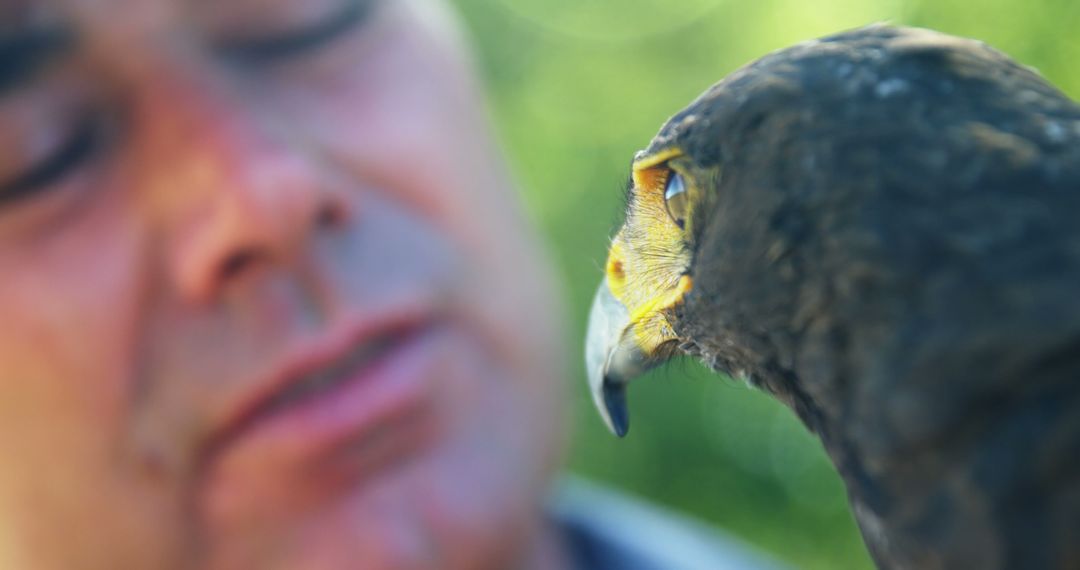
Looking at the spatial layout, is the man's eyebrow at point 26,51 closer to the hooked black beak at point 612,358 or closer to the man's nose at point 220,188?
the man's nose at point 220,188

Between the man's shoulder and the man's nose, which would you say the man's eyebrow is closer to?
the man's nose

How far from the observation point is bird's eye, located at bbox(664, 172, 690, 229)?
3.87 feet

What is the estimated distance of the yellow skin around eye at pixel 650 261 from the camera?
1217mm

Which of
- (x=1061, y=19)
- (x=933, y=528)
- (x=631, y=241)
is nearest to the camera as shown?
(x=933, y=528)

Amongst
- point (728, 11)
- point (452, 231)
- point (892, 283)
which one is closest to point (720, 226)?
point (892, 283)

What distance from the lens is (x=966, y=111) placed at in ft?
3.19

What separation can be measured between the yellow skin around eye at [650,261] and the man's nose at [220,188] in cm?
52

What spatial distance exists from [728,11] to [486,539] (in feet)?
10.3

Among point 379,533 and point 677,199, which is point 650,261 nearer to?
point 677,199

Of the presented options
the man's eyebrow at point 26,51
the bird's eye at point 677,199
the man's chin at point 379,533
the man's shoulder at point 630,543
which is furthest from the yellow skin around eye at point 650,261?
the man's shoulder at point 630,543

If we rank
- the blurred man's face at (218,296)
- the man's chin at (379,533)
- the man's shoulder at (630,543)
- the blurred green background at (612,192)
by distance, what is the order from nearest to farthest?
the blurred man's face at (218,296) < the man's chin at (379,533) < the man's shoulder at (630,543) < the blurred green background at (612,192)

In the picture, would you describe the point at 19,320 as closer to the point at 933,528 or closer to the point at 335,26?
the point at 335,26

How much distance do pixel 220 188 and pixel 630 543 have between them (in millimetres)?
1492

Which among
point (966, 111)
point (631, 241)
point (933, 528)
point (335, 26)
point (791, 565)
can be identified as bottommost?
point (791, 565)
